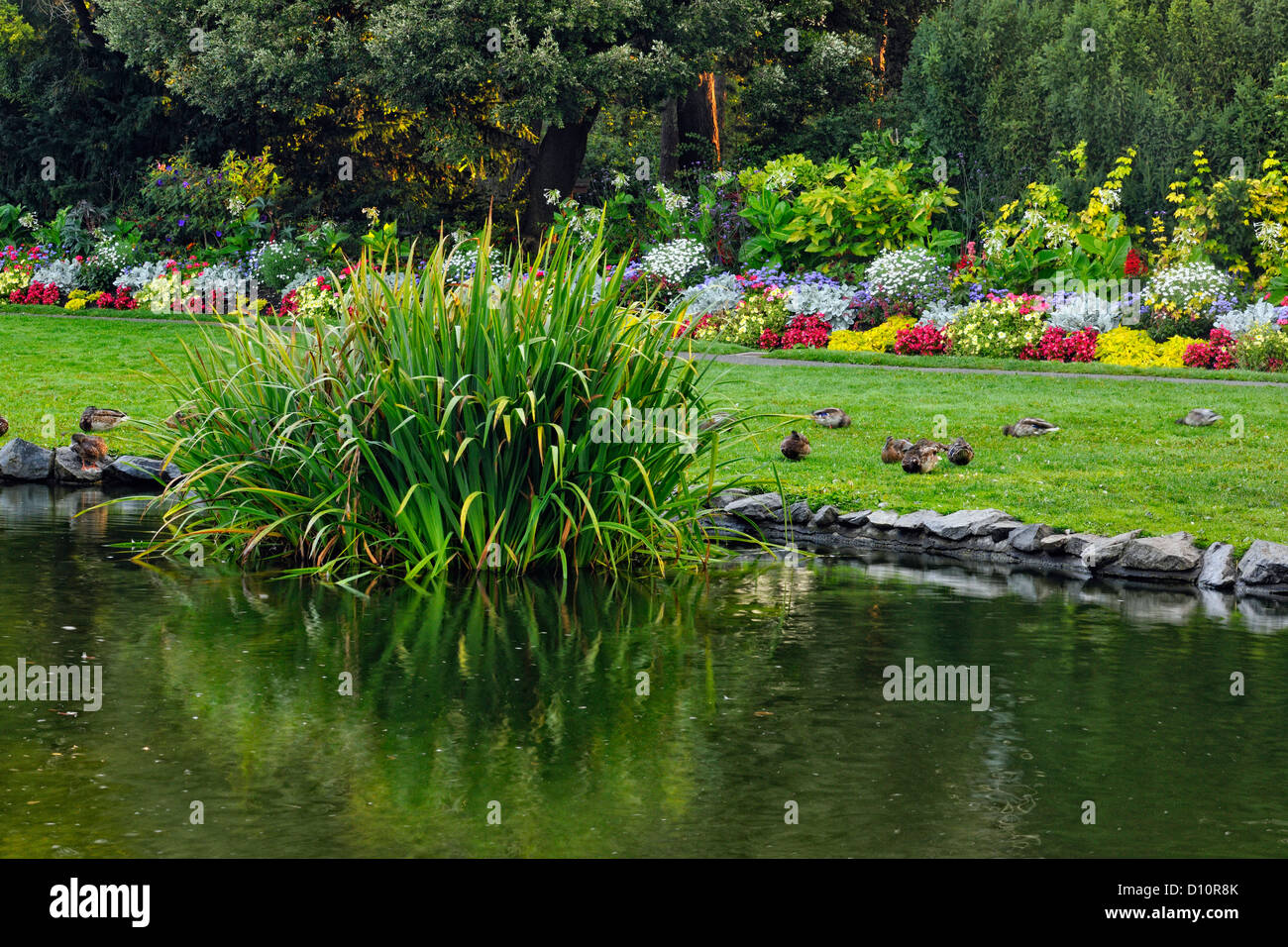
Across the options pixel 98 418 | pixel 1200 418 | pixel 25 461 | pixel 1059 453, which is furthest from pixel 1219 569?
pixel 98 418

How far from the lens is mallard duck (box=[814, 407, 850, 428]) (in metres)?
Answer: 12.9

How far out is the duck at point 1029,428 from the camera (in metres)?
12.3

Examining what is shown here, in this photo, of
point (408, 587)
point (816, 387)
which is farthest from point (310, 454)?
point (816, 387)

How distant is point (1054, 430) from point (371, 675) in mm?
7385

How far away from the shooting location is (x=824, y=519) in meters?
10.0

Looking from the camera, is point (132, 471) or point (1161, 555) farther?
point (132, 471)

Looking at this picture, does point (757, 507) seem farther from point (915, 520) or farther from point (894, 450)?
point (894, 450)

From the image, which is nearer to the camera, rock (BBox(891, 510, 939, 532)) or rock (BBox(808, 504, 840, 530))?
rock (BBox(891, 510, 939, 532))

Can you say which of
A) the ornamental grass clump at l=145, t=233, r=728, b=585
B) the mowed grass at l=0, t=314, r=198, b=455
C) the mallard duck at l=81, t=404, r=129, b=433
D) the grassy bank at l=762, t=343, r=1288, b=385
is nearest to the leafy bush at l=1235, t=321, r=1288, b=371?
the grassy bank at l=762, t=343, r=1288, b=385

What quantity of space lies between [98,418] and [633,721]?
8234 mm

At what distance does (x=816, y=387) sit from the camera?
14.9 meters

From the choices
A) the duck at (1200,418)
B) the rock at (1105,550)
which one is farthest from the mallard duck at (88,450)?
the duck at (1200,418)

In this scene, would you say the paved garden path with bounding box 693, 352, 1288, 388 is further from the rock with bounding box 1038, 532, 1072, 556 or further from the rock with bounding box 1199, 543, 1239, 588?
the rock with bounding box 1199, 543, 1239, 588

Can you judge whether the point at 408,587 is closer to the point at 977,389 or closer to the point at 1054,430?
the point at 1054,430
